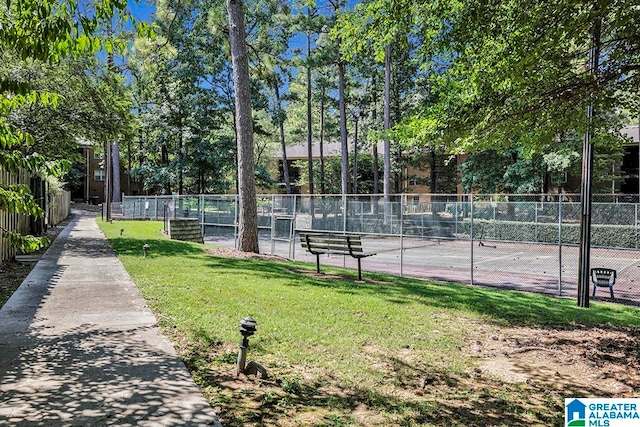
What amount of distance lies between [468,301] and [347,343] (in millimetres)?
3740

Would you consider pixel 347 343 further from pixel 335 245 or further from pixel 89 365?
pixel 335 245

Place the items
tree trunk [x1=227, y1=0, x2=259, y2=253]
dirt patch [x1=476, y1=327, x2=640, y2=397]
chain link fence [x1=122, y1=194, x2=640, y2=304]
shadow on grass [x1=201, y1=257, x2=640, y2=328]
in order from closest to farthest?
dirt patch [x1=476, y1=327, x2=640, y2=397], shadow on grass [x1=201, y1=257, x2=640, y2=328], chain link fence [x1=122, y1=194, x2=640, y2=304], tree trunk [x1=227, y1=0, x2=259, y2=253]

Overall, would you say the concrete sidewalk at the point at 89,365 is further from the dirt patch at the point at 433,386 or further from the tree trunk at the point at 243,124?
the tree trunk at the point at 243,124

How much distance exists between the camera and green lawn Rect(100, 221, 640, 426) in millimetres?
3604

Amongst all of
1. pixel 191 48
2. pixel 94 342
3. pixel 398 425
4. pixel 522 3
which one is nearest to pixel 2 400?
pixel 94 342

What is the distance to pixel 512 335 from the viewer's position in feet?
19.4

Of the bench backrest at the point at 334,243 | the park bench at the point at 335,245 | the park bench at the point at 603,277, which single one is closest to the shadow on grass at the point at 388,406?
the park bench at the point at 335,245

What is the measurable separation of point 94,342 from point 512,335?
486 cm

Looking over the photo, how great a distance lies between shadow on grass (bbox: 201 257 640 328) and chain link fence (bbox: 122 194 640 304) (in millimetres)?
3101

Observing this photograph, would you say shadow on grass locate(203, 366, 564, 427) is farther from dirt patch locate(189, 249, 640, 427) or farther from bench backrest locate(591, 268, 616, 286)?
bench backrest locate(591, 268, 616, 286)

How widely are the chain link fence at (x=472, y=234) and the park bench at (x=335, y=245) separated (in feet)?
9.14

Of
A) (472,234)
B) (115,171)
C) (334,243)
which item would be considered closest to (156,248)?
(334,243)

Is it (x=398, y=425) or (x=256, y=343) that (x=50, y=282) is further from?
(x=398, y=425)

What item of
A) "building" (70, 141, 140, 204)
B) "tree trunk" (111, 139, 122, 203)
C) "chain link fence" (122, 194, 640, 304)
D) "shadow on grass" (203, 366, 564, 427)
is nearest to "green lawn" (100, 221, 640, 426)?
"shadow on grass" (203, 366, 564, 427)
